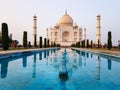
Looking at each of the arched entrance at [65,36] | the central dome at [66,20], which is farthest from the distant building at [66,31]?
the arched entrance at [65,36]

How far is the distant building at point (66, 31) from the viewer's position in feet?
147

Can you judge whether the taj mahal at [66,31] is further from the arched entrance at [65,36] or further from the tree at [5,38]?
the tree at [5,38]

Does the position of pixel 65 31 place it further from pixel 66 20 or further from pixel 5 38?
pixel 5 38

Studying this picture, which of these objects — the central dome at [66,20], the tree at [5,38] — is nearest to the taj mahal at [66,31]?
the central dome at [66,20]

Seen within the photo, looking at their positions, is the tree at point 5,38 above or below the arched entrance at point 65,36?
below

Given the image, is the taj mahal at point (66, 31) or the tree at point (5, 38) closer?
the tree at point (5, 38)

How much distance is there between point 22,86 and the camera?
3.44 m

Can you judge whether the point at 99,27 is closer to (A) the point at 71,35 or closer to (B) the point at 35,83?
(A) the point at 71,35

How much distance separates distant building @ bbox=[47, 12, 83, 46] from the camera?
44.8 meters

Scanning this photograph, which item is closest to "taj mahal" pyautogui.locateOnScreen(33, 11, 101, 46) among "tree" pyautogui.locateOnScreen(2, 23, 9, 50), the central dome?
the central dome

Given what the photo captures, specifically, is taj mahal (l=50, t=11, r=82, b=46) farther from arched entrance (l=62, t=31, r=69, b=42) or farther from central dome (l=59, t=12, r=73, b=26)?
arched entrance (l=62, t=31, r=69, b=42)

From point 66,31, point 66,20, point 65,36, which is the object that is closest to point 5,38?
point 66,20

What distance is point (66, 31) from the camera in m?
45.8

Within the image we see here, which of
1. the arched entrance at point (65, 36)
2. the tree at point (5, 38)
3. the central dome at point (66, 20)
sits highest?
the central dome at point (66, 20)
